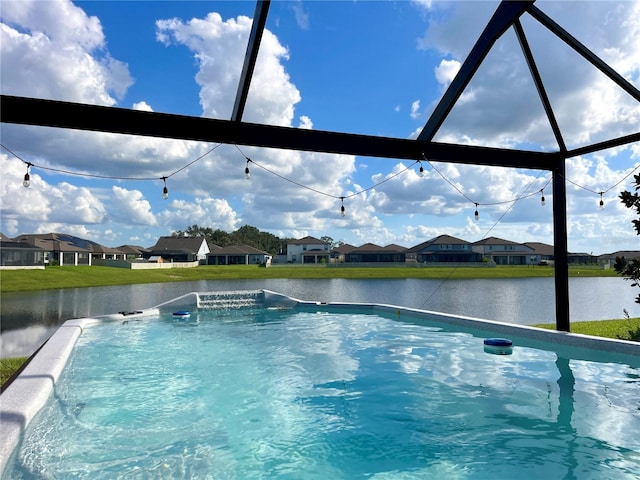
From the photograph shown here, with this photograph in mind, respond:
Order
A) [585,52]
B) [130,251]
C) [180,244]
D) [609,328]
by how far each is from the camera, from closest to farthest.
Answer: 1. [585,52]
2. [609,328]
3. [180,244]
4. [130,251]

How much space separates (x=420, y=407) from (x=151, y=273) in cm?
4099

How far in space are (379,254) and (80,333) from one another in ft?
193

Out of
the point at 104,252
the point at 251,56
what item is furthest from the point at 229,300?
the point at 104,252

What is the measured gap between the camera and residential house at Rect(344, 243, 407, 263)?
218ft

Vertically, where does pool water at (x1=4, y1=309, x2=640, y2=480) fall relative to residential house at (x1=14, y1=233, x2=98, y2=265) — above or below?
below

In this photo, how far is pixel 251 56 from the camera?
5305 millimetres

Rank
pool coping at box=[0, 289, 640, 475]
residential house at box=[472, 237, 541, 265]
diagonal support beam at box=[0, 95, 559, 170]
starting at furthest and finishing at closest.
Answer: residential house at box=[472, 237, 541, 265]
diagonal support beam at box=[0, 95, 559, 170]
pool coping at box=[0, 289, 640, 475]

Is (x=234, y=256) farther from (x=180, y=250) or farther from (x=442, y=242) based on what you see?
(x=442, y=242)

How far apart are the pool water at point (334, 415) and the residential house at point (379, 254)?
58.2 m

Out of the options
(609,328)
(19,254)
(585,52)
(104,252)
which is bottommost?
(609,328)

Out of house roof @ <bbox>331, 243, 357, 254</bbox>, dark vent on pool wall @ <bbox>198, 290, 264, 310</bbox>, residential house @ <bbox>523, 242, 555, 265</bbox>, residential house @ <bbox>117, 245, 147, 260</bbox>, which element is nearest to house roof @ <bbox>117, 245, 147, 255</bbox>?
residential house @ <bbox>117, 245, 147, 260</bbox>

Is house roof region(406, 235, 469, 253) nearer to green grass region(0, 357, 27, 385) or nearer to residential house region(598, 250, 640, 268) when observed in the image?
residential house region(598, 250, 640, 268)

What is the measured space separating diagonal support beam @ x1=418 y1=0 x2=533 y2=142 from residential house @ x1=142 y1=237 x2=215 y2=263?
62.9 metres

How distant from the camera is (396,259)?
6694 cm
